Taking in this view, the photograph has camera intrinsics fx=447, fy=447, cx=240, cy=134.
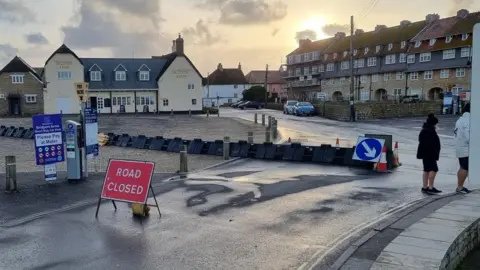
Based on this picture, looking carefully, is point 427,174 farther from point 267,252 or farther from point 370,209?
point 267,252

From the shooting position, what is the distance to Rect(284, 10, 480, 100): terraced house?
6300 cm

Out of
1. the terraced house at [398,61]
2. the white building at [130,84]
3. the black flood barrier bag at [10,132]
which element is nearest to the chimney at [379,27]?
the terraced house at [398,61]

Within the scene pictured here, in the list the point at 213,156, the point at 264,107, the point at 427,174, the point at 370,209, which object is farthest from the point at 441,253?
the point at 264,107

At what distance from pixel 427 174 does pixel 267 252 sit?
5.96 metres

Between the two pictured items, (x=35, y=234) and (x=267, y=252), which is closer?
(x=267, y=252)

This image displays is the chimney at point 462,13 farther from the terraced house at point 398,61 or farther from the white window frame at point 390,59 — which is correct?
the white window frame at point 390,59

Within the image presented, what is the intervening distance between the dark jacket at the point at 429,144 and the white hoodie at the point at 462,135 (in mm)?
590

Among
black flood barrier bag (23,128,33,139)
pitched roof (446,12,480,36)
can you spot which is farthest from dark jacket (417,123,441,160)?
pitched roof (446,12,480,36)

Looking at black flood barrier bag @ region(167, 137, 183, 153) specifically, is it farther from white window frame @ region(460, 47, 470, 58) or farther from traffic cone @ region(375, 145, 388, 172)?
white window frame @ region(460, 47, 470, 58)

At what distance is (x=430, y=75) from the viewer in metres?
67.1

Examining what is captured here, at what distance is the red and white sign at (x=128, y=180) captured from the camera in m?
9.23

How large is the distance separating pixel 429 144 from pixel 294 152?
7541mm

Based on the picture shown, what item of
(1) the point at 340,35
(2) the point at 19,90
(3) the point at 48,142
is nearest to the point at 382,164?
(3) the point at 48,142

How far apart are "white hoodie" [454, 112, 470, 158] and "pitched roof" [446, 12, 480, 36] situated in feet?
193
